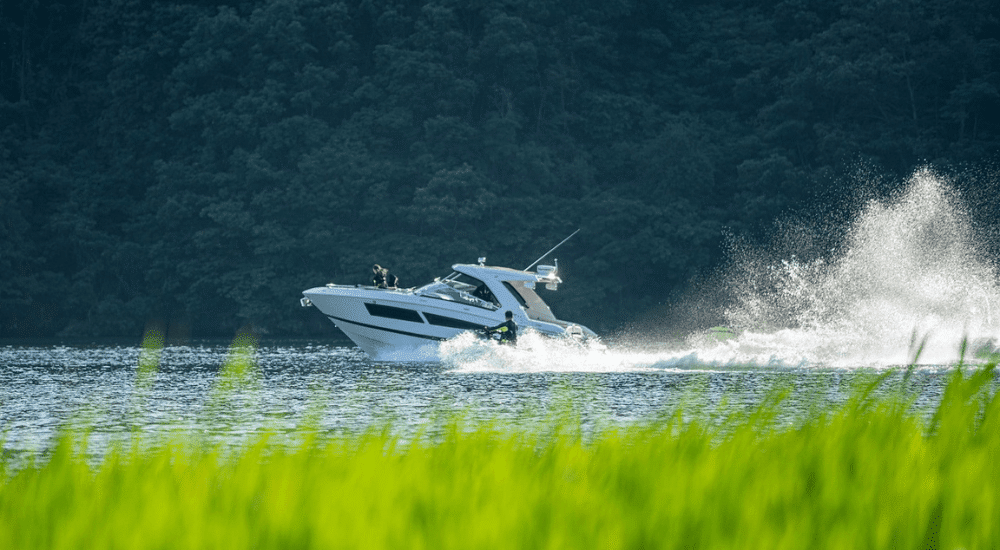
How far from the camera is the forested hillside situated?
5616 centimetres

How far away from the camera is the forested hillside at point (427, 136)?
56.2 meters

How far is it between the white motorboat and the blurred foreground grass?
24730 millimetres

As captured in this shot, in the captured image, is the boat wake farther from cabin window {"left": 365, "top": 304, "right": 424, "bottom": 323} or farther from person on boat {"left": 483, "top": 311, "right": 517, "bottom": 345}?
cabin window {"left": 365, "top": 304, "right": 424, "bottom": 323}

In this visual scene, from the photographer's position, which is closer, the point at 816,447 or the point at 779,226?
the point at 816,447

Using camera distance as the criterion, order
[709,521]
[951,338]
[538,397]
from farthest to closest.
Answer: [951,338] → [538,397] → [709,521]

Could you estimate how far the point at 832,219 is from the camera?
54.8 metres

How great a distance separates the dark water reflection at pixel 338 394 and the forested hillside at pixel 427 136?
80.0 ft

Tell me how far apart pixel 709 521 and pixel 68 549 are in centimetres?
245

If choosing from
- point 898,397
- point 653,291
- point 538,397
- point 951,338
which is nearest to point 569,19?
point 653,291

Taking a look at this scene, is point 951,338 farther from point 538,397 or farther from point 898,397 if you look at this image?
point 898,397

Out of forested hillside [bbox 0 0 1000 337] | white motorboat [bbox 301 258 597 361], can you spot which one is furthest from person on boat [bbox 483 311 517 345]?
forested hillside [bbox 0 0 1000 337]

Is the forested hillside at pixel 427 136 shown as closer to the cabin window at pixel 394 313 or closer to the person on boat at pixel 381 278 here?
the person on boat at pixel 381 278

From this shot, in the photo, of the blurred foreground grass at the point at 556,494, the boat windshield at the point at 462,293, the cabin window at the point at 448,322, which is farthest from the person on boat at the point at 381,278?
the blurred foreground grass at the point at 556,494

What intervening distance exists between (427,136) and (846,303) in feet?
74.6
